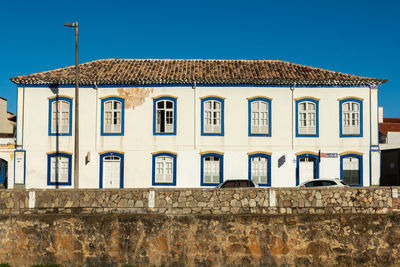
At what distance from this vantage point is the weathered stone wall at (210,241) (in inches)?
503

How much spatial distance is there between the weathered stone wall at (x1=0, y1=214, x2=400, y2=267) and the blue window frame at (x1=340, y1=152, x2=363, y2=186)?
9378 mm

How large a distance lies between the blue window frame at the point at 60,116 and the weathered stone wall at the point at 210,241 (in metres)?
10.1

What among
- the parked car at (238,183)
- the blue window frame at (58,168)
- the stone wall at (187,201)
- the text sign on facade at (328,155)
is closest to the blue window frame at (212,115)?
the parked car at (238,183)

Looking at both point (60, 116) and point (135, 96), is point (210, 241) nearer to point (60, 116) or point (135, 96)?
point (135, 96)

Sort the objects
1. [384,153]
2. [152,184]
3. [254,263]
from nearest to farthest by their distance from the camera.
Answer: [254,263], [152,184], [384,153]

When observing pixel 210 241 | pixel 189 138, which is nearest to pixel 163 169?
pixel 189 138

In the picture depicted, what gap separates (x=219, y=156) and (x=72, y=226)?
35.2ft

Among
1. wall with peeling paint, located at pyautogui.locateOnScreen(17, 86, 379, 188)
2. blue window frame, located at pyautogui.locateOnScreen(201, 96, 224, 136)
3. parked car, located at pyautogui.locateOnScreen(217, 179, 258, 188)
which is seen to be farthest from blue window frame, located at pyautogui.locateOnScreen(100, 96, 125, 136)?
parked car, located at pyautogui.locateOnScreen(217, 179, 258, 188)

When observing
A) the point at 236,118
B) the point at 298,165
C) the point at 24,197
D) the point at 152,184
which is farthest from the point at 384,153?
the point at 24,197

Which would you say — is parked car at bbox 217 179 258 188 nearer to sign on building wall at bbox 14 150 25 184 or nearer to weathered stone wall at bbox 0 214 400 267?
weathered stone wall at bbox 0 214 400 267

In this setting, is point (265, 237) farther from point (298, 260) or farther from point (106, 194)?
point (106, 194)

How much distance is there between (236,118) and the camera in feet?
72.5

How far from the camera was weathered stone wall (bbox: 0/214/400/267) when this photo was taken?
41.9 ft

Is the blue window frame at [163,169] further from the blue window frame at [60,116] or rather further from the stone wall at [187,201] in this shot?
the stone wall at [187,201]
